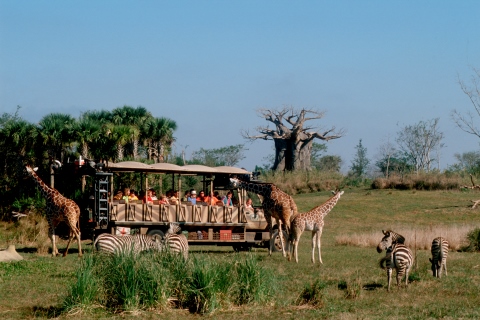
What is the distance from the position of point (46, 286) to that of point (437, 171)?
135ft

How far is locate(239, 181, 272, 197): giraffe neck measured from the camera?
2499 cm

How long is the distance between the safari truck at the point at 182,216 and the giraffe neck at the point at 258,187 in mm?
555

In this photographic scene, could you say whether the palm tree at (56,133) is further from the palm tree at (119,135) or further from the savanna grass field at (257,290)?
the savanna grass field at (257,290)

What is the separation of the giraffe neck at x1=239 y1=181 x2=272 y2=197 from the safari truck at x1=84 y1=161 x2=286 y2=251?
55 centimetres

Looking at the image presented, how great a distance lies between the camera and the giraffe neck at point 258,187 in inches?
984

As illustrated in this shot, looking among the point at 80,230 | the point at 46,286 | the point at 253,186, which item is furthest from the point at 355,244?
the point at 46,286

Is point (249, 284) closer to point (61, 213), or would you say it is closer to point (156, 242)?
point (156, 242)

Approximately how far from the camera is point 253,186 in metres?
25.5

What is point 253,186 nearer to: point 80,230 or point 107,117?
point 80,230

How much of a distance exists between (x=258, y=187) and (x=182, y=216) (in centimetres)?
264

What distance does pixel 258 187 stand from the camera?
25391mm

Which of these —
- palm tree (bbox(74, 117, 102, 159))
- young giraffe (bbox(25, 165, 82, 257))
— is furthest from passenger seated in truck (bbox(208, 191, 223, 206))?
palm tree (bbox(74, 117, 102, 159))

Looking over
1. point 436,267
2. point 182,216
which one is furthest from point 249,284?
point 182,216

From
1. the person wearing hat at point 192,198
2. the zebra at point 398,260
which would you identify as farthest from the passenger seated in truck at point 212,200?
the zebra at point 398,260
